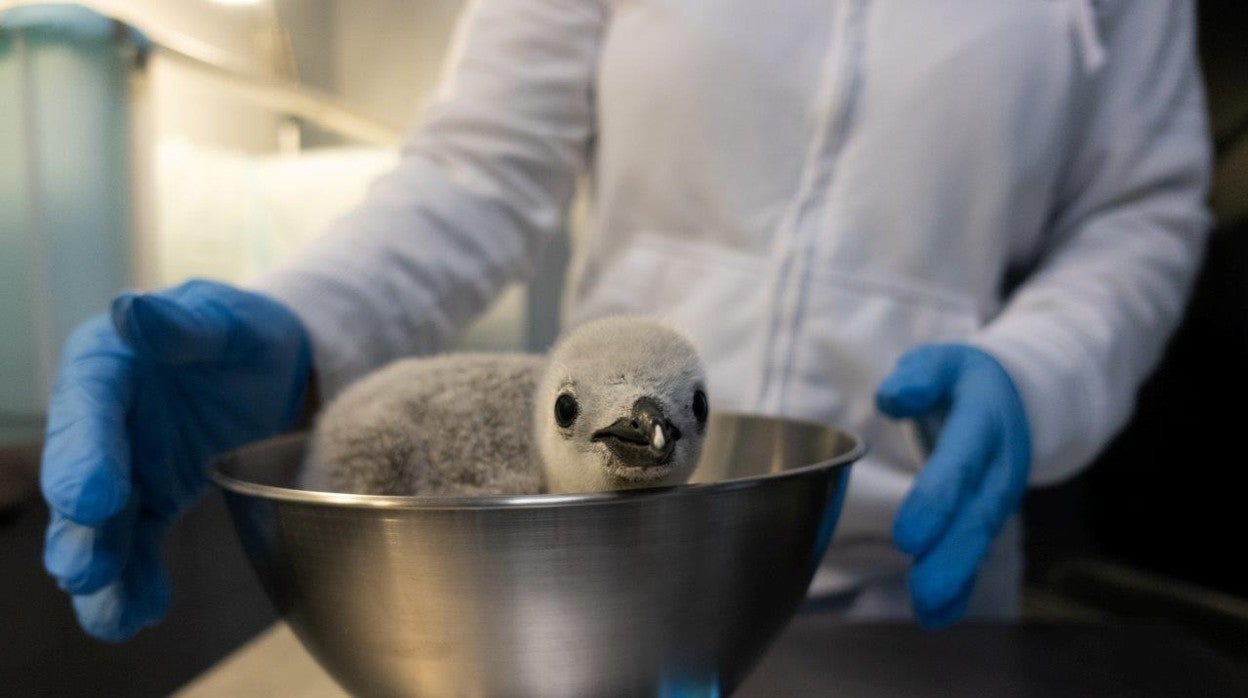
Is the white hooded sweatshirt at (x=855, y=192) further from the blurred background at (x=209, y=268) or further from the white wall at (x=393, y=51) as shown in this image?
the white wall at (x=393, y=51)

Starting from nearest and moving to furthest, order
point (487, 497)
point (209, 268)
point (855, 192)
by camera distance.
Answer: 1. point (487, 497)
2. point (855, 192)
3. point (209, 268)

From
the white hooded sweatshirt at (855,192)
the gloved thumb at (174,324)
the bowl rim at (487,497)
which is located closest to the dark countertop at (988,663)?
the white hooded sweatshirt at (855,192)

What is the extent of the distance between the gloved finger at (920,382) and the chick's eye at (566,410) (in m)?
0.22

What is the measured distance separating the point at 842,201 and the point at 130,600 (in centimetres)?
56

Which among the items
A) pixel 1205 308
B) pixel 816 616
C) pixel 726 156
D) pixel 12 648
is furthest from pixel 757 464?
pixel 1205 308

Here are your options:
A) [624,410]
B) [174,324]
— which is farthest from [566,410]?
[174,324]

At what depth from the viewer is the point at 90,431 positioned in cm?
39

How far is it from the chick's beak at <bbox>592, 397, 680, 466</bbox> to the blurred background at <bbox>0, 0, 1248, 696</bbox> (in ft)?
1.80

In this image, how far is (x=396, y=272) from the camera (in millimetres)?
646

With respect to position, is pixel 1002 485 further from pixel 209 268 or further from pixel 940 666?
pixel 209 268

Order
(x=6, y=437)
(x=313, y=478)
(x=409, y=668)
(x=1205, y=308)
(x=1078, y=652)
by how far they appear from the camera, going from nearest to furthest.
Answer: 1. (x=409, y=668)
2. (x=313, y=478)
3. (x=1078, y=652)
4. (x=6, y=437)
5. (x=1205, y=308)

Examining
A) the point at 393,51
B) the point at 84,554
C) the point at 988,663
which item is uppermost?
the point at 393,51

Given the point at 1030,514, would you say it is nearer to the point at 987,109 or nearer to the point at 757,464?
the point at 987,109

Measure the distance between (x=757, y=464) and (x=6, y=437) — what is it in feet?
2.01
